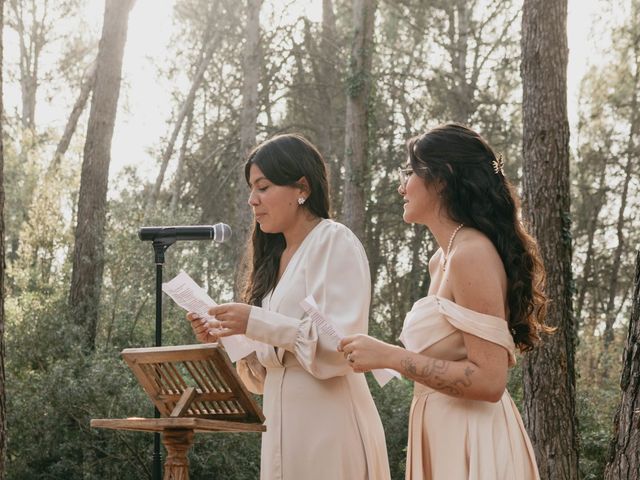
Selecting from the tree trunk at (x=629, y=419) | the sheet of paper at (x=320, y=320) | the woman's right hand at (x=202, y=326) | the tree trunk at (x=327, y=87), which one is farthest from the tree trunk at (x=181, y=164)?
the tree trunk at (x=629, y=419)

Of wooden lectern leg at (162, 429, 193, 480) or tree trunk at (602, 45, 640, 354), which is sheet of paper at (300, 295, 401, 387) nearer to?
wooden lectern leg at (162, 429, 193, 480)

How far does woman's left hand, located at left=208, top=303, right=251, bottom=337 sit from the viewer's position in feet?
10.9

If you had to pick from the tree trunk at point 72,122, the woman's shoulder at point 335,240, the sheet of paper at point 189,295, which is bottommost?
the sheet of paper at point 189,295

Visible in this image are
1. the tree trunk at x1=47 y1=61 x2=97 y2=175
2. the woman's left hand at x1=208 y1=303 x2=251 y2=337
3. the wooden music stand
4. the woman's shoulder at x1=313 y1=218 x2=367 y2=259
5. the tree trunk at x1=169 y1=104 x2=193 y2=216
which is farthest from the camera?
the tree trunk at x1=169 y1=104 x2=193 y2=216

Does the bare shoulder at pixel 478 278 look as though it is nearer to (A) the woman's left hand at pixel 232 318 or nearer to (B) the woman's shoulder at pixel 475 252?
(B) the woman's shoulder at pixel 475 252

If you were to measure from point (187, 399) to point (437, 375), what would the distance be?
0.90 m

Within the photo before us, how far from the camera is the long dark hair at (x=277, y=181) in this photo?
3695 mm

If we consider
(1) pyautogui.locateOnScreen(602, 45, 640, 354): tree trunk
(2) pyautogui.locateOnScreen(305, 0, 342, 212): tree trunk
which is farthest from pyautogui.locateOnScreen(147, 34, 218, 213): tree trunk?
(1) pyautogui.locateOnScreen(602, 45, 640, 354): tree trunk

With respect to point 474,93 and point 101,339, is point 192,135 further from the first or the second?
point 101,339

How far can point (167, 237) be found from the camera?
12.7 ft

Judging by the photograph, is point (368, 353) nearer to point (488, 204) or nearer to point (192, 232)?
point (488, 204)

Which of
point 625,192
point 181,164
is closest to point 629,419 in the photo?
point 625,192

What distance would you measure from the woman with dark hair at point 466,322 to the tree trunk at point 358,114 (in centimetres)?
1277

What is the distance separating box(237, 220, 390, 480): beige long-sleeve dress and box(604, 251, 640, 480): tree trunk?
33.4 inches
